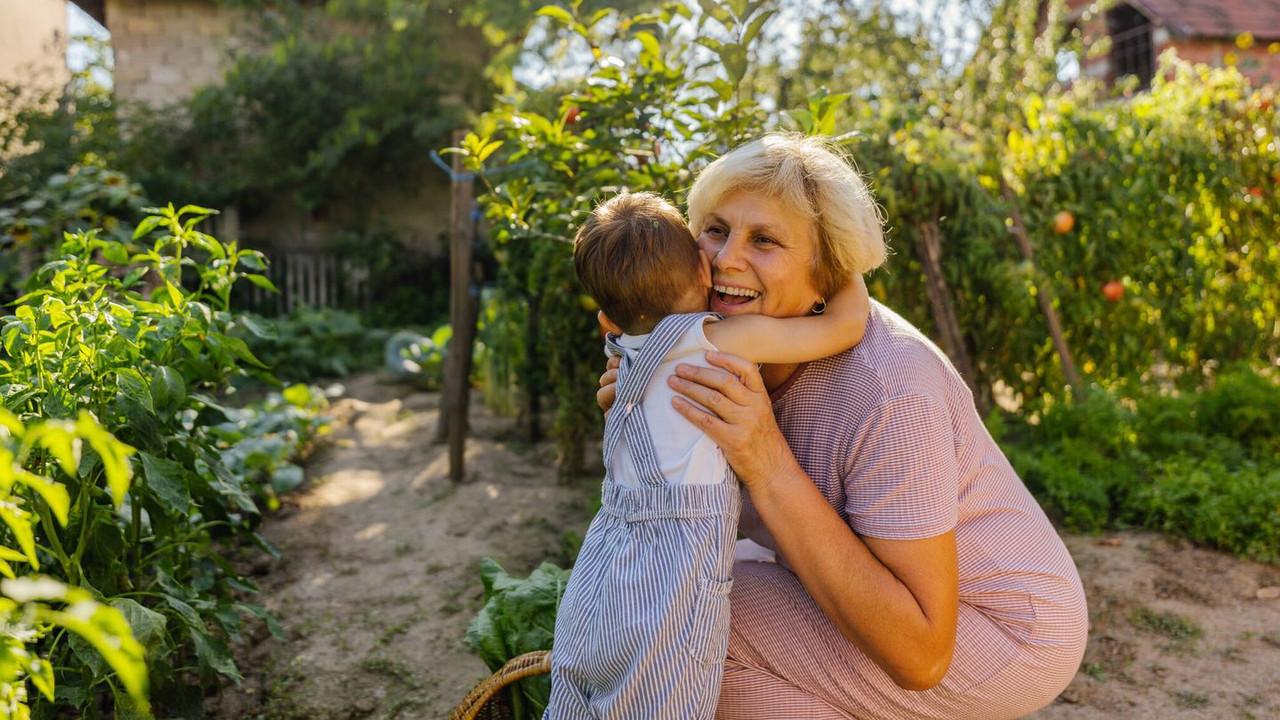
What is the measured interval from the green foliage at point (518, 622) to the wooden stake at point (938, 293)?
2.66 m

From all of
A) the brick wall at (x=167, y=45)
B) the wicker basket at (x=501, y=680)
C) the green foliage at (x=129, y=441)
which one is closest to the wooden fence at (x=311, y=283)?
the brick wall at (x=167, y=45)

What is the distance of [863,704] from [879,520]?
0.41 m

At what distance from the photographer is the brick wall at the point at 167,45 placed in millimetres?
11898

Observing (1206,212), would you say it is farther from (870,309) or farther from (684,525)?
(684,525)

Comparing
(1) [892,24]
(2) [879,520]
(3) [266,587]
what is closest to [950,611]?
(2) [879,520]

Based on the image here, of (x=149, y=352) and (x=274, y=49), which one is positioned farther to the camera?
(x=274, y=49)

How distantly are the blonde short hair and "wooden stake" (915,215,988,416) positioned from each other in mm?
2592

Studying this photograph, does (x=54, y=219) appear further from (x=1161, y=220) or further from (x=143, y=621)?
(x=1161, y=220)

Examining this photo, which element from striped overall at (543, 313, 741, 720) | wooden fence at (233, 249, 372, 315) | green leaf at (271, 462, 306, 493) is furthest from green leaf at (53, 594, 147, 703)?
wooden fence at (233, 249, 372, 315)

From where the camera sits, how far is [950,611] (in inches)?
66.6

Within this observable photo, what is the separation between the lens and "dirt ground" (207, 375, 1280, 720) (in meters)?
2.77

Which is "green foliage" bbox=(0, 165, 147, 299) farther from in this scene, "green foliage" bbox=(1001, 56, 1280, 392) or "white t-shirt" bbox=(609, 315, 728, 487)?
"green foliage" bbox=(1001, 56, 1280, 392)

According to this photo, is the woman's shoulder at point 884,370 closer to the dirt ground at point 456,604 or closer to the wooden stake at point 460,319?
the dirt ground at point 456,604

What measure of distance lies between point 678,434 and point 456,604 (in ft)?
6.72
